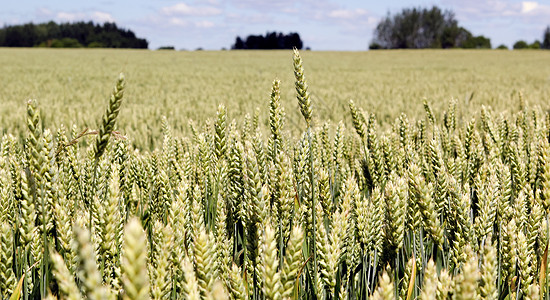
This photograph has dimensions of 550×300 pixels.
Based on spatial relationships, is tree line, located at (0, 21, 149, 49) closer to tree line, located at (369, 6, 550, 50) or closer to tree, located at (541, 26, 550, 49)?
tree line, located at (369, 6, 550, 50)

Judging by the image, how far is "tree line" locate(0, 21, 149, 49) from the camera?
80.1 m

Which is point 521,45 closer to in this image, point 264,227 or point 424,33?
point 424,33

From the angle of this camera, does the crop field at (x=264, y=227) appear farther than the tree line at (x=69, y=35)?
No

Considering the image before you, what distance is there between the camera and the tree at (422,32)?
8762 centimetres

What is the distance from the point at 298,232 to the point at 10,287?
0.90 metres

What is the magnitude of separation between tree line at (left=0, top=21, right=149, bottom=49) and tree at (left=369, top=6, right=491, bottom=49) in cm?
4606

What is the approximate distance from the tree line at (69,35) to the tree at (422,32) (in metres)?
46.1

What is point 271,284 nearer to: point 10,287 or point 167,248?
point 167,248

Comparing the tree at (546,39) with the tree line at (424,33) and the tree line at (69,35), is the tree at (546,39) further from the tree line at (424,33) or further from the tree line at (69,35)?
the tree line at (69,35)

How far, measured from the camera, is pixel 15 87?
11.6 m

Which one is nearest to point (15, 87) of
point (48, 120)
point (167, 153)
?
point (48, 120)

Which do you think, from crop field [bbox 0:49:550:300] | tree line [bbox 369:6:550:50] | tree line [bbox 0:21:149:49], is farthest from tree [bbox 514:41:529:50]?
crop field [bbox 0:49:550:300]

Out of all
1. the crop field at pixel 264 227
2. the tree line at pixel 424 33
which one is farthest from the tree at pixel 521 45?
the crop field at pixel 264 227

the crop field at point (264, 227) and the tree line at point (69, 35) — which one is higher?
the tree line at point (69, 35)
